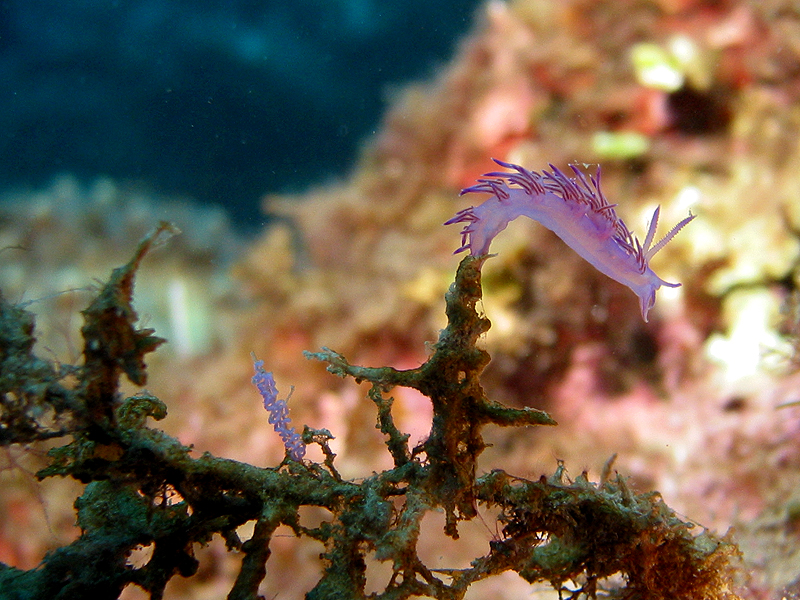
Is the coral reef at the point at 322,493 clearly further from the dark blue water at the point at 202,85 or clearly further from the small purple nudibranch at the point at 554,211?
the dark blue water at the point at 202,85

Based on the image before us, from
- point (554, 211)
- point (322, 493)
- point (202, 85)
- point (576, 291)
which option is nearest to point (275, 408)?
point (322, 493)

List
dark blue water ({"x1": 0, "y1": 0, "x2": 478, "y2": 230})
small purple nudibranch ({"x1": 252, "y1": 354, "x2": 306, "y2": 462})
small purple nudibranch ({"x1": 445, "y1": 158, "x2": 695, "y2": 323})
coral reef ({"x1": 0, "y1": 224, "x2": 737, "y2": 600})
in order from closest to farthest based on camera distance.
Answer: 1. coral reef ({"x1": 0, "y1": 224, "x2": 737, "y2": 600})
2. small purple nudibranch ({"x1": 252, "y1": 354, "x2": 306, "y2": 462})
3. small purple nudibranch ({"x1": 445, "y1": 158, "x2": 695, "y2": 323})
4. dark blue water ({"x1": 0, "y1": 0, "x2": 478, "y2": 230})

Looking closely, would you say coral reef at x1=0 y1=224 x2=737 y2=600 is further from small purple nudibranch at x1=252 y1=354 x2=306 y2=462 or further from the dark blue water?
the dark blue water

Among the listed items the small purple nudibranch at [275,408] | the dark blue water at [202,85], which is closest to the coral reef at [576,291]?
the small purple nudibranch at [275,408]

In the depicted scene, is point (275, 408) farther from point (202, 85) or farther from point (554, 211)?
point (202, 85)

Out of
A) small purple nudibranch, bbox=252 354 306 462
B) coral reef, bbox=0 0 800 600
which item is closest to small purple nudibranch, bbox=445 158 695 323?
small purple nudibranch, bbox=252 354 306 462

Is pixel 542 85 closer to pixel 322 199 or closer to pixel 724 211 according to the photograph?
→ pixel 724 211
